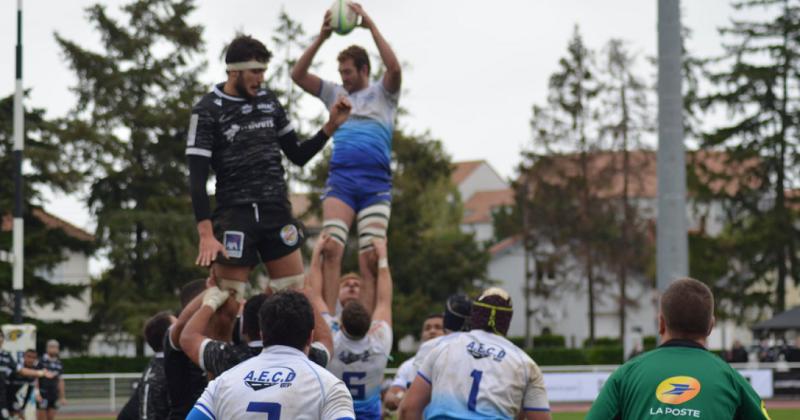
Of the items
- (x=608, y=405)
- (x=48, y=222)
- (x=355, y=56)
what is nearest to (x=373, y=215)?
(x=355, y=56)

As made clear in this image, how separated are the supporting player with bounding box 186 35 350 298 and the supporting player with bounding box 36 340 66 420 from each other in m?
20.6

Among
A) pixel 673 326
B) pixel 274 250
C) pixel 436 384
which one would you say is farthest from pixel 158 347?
pixel 673 326

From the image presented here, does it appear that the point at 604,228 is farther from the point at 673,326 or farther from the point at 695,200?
the point at 673,326

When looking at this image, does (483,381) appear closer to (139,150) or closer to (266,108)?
(266,108)

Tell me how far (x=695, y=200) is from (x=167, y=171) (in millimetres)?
24701

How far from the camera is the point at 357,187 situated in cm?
1130

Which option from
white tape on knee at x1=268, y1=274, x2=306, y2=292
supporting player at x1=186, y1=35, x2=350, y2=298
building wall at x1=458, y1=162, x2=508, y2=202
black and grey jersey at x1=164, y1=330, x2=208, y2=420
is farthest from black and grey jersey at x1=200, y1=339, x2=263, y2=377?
building wall at x1=458, y1=162, x2=508, y2=202

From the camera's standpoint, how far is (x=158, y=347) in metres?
10.9

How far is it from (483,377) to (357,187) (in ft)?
11.6

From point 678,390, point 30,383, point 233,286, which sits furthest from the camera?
point 30,383

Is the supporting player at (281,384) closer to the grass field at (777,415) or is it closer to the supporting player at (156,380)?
the supporting player at (156,380)

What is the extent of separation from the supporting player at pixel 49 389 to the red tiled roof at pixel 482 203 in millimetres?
94597

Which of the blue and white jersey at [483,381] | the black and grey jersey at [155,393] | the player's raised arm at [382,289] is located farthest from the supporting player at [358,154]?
the blue and white jersey at [483,381]

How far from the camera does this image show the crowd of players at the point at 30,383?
25.3 metres
